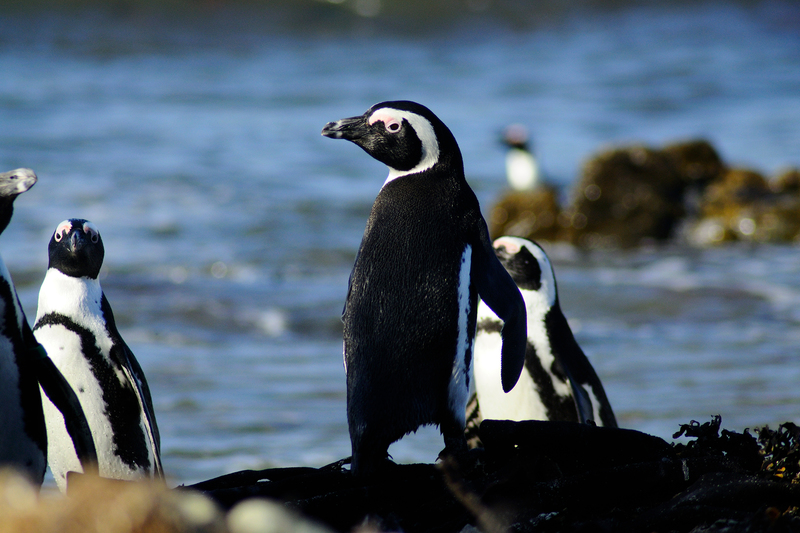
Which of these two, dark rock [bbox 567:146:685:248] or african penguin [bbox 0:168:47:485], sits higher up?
dark rock [bbox 567:146:685:248]

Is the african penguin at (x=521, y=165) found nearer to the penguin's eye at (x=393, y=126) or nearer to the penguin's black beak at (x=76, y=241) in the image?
the penguin's black beak at (x=76, y=241)

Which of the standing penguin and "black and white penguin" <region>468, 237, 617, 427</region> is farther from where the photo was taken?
"black and white penguin" <region>468, 237, 617, 427</region>

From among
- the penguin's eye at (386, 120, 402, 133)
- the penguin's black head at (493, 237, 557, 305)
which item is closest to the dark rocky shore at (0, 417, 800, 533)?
the penguin's eye at (386, 120, 402, 133)

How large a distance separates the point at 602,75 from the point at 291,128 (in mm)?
10434

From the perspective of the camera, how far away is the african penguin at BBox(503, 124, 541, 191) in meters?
A: 14.0

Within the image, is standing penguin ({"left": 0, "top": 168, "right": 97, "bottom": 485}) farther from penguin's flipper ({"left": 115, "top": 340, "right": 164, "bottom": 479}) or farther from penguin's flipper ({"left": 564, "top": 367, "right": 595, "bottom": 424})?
penguin's flipper ({"left": 564, "top": 367, "right": 595, "bottom": 424})

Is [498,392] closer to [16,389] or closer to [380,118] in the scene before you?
[380,118]

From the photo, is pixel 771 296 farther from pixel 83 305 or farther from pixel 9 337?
pixel 9 337

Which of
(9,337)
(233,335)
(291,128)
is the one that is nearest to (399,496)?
(9,337)

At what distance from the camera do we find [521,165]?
1415cm

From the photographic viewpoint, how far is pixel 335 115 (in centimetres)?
1862

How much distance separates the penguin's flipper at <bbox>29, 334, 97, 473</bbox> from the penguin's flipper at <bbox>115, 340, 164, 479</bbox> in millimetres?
425

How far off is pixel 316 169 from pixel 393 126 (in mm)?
12316

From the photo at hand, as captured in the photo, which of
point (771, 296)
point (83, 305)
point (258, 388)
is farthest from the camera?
point (771, 296)
